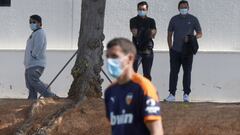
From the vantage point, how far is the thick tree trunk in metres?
10.8

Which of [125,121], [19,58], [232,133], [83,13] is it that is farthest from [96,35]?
[125,121]

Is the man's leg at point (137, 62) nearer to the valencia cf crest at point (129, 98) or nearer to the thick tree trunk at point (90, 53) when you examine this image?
the thick tree trunk at point (90, 53)

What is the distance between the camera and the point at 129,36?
1376 centimetres

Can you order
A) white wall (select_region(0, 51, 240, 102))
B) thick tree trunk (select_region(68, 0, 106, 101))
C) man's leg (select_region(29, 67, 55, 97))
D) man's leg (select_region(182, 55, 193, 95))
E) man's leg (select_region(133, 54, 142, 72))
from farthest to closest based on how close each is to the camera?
white wall (select_region(0, 51, 240, 102)) < man's leg (select_region(29, 67, 55, 97)) < man's leg (select_region(182, 55, 193, 95)) < man's leg (select_region(133, 54, 142, 72)) < thick tree trunk (select_region(68, 0, 106, 101))

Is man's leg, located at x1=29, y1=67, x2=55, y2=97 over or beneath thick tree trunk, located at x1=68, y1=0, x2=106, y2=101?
beneath

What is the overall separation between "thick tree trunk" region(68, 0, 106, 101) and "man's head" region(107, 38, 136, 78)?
19.4ft

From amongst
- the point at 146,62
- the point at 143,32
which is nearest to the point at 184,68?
the point at 146,62

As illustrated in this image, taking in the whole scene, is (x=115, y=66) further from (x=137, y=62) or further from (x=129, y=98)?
(x=137, y=62)

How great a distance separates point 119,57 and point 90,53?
607cm

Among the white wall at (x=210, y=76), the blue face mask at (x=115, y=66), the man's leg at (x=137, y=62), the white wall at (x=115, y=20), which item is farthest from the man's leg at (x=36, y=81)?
the blue face mask at (x=115, y=66)

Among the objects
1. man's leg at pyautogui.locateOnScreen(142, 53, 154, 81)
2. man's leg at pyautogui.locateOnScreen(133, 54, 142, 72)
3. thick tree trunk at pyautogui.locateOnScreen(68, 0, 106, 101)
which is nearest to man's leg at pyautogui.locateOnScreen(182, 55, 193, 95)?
man's leg at pyautogui.locateOnScreen(142, 53, 154, 81)

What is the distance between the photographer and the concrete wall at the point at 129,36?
13.6 metres

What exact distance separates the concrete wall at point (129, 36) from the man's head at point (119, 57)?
874 centimetres

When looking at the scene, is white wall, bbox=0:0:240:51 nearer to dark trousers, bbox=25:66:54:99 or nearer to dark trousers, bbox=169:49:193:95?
dark trousers, bbox=169:49:193:95
